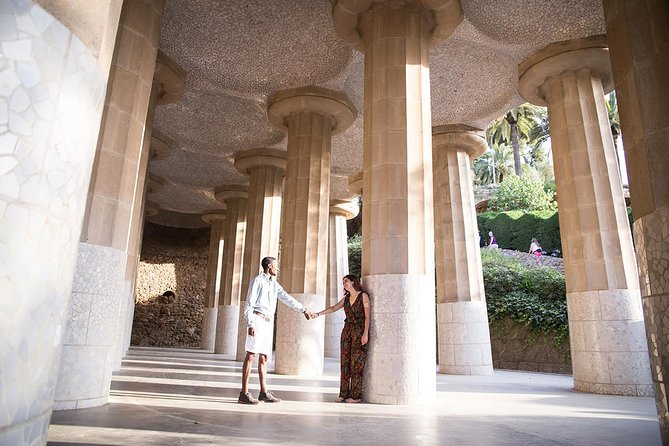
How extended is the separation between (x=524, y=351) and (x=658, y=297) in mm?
13193

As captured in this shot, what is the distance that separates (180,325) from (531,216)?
22396 mm

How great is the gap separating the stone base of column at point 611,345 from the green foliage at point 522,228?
19.3m

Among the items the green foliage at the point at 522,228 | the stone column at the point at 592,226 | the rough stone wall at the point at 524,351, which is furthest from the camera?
the green foliage at the point at 522,228

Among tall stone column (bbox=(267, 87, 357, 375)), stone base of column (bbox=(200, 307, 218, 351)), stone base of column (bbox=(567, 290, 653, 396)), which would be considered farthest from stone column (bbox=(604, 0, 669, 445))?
stone base of column (bbox=(200, 307, 218, 351))

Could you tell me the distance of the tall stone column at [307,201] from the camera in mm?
11367

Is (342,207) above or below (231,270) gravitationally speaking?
above

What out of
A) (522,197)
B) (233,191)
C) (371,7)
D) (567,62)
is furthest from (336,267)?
(522,197)

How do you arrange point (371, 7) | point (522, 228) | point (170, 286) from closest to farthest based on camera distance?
point (371, 7) → point (170, 286) → point (522, 228)

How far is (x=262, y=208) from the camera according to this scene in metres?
16.4

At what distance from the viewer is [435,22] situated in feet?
27.3

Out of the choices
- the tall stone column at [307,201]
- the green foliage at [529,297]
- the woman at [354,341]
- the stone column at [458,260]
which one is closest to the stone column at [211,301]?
the tall stone column at [307,201]

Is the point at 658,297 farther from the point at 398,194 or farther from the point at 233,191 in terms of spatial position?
the point at 233,191

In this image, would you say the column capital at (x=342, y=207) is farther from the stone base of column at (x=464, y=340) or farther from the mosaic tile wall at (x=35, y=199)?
the mosaic tile wall at (x=35, y=199)

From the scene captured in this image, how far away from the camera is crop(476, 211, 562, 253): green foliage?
1087 inches
